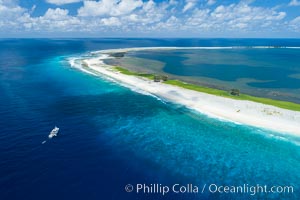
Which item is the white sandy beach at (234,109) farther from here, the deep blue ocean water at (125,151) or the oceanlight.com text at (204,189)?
the oceanlight.com text at (204,189)

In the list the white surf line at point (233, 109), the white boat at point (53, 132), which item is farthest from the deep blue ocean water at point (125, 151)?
the white surf line at point (233, 109)

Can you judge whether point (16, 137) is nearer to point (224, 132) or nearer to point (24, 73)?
point (224, 132)

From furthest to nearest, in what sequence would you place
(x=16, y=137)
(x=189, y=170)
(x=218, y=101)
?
(x=218, y=101) < (x=16, y=137) < (x=189, y=170)

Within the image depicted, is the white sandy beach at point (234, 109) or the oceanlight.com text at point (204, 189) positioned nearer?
the oceanlight.com text at point (204, 189)

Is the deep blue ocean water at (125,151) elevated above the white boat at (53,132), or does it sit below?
below

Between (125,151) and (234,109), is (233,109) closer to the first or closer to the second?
(234,109)

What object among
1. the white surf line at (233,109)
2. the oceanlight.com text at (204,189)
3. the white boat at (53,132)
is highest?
the white boat at (53,132)

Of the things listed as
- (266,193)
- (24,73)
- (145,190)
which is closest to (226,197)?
(266,193)

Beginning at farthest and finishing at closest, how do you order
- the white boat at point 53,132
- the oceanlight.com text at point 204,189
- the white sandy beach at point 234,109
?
the white sandy beach at point 234,109, the white boat at point 53,132, the oceanlight.com text at point 204,189
